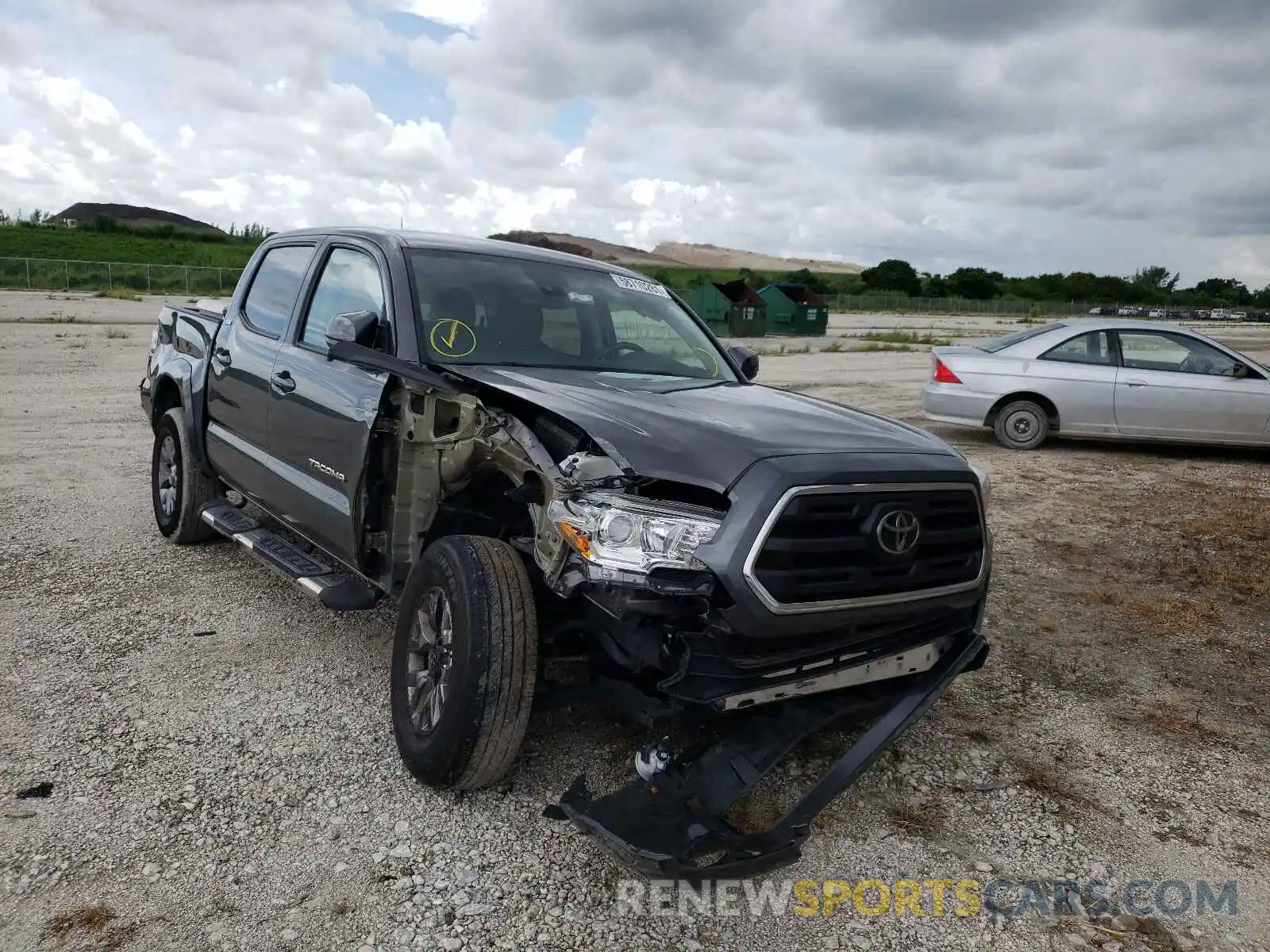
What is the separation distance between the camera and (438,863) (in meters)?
2.97

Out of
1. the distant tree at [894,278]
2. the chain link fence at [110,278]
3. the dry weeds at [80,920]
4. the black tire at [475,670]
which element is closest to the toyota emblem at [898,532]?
the black tire at [475,670]

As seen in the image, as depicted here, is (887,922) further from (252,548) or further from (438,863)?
(252,548)

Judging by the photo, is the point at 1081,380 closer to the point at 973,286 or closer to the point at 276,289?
the point at 276,289

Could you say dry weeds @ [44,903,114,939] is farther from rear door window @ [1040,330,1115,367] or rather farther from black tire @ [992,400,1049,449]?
rear door window @ [1040,330,1115,367]

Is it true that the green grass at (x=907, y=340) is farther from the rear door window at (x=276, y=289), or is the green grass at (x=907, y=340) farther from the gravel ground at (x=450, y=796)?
the rear door window at (x=276, y=289)

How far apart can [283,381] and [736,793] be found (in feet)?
9.76

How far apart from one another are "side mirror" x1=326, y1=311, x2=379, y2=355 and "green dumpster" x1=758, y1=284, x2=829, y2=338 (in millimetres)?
35506

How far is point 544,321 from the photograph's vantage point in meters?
4.41

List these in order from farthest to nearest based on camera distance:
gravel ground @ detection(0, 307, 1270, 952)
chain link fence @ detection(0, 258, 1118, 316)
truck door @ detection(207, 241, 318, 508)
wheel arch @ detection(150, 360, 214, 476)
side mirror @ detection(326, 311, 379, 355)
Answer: chain link fence @ detection(0, 258, 1118, 316) < wheel arch @ detection(150, 360, 214, 476) < truck door @ detection(207, 241, 318, 508) < side mirror @ detection(326, 311, 379, 355) < gravel ground @ detection(0, 307, 1270, 952)

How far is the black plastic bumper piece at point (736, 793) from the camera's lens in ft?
8.64

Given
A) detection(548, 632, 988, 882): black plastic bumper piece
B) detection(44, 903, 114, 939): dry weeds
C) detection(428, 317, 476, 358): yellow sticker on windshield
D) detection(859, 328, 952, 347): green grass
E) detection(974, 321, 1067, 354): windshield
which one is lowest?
detection(44, 903, 114, 939): dry weeds

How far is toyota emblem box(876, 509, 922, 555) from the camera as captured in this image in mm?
2969

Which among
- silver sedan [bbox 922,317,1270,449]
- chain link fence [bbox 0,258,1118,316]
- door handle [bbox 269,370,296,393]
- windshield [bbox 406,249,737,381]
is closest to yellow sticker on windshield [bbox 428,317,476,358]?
windshield [bbox 406,249,737,381]

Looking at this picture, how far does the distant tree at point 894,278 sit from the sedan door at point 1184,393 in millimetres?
87452
